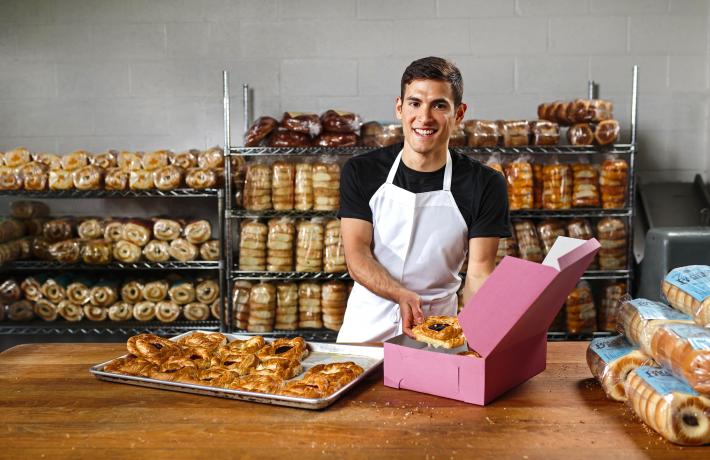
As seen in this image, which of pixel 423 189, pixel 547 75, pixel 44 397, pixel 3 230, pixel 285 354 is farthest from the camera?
pixel 547 75

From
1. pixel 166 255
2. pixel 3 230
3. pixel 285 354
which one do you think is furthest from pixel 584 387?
pixel 3 230

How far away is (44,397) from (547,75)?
350 cm

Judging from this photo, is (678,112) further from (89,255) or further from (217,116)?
(89,255)

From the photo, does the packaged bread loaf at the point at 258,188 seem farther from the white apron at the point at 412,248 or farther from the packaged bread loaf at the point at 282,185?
the white apron at the point at 412,248

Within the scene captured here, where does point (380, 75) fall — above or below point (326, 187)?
above

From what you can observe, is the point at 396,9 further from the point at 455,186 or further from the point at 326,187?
the point at 455,186

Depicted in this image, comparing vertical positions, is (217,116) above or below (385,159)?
above

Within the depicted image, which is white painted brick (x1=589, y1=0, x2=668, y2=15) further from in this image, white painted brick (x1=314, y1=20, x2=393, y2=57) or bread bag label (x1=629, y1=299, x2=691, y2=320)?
bread bag label (x1=629, y1=299, x2=691, y2=320)

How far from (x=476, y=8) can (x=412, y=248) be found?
2223 mm

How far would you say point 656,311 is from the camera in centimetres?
145

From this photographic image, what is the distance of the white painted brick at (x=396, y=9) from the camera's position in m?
4.08

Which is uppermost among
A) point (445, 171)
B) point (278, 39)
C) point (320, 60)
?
point (278, 39)

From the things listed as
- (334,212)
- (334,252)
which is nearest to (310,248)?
(334,252)

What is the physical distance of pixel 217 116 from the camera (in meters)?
4.19
